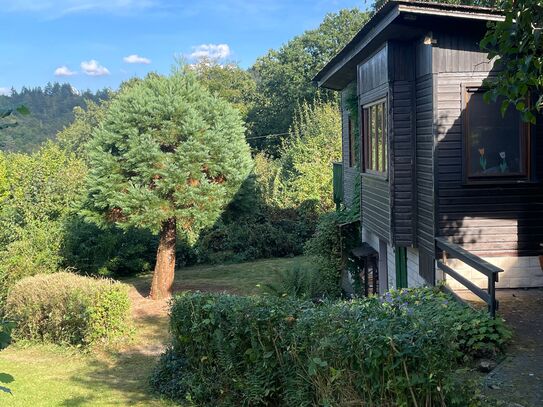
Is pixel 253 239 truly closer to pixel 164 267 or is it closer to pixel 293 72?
pixel 164 267

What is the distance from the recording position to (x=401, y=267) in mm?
12094

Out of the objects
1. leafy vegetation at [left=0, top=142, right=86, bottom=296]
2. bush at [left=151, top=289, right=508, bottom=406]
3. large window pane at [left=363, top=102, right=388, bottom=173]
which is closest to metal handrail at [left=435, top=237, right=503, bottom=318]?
bush at [left=151, top=289, right=508, bottom=406]

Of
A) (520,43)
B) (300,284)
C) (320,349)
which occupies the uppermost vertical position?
(520,43)

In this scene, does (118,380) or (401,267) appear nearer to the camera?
(118,380)

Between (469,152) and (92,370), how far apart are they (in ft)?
29.9

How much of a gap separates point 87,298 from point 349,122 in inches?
370

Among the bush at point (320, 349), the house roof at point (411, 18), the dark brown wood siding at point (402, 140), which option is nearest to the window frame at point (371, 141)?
the dark brown wood siding at point (402, 140)

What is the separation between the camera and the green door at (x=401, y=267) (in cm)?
1184

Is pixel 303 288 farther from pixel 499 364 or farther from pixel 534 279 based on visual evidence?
pixel 499 364

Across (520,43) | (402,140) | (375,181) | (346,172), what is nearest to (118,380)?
(375,181)

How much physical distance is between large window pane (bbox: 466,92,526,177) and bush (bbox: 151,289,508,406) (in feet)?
7.30

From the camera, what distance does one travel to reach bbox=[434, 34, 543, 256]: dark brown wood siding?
9.19 meters

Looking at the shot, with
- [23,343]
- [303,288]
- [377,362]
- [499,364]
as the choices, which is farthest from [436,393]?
[23,343]

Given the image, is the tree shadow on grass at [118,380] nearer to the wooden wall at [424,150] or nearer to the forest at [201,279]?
the forest at [201,279]
